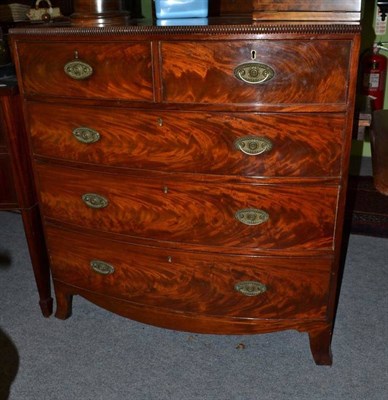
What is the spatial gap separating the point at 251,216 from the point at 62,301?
928 millimetres

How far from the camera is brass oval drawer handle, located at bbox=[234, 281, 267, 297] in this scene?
5.45 feet

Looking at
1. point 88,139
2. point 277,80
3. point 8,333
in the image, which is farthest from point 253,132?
point 8,333

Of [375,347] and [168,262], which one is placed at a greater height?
[168,262]

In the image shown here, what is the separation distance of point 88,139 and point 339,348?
1189mm

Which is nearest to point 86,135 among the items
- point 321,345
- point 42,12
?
point 321,345

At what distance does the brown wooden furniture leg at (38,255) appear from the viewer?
1942 mm

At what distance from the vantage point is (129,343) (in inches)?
76.6

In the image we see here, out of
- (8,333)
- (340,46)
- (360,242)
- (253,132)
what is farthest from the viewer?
(360,242)

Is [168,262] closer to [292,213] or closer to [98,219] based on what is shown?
[98,219]

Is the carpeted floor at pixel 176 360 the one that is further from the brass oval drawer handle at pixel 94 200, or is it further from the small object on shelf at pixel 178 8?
the small object on shelf at pixel 178 8

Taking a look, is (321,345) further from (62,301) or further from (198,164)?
(62,301)

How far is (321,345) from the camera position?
1.78 metres

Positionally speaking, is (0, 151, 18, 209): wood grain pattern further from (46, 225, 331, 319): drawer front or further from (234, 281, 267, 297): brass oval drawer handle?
(234, 281, 267, 297): brass oval drawer handle

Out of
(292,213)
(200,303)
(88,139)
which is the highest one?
(88,139)
